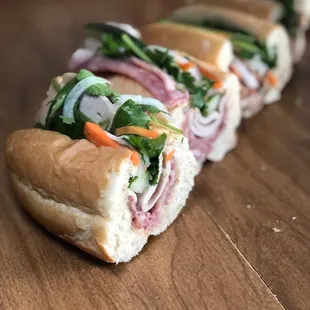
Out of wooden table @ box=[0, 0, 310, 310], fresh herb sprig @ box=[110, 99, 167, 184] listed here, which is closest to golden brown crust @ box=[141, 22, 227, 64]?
wooden table @ box=[0, 0, 310, 310]

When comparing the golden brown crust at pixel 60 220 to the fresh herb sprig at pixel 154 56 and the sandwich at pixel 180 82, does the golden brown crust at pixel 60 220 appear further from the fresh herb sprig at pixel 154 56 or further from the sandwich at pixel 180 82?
the fresh herb sprig at pixel 154 56

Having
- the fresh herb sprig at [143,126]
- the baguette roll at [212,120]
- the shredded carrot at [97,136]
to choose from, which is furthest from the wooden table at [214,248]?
the shredded carrot at [97,136]

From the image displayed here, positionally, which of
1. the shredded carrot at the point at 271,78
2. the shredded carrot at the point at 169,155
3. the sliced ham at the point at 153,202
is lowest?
the sliced ham at the point at 153,202

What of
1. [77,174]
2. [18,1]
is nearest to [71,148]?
[77,174]

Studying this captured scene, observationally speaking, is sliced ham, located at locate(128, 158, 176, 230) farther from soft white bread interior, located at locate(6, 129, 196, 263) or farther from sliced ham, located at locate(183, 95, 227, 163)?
sliced ham, located at locate(183, 95, 227, 163)

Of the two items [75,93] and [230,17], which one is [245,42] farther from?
[75,93]

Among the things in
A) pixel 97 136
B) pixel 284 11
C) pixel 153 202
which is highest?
pixel 284 11

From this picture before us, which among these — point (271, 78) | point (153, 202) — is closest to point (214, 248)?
point (153, 202)
